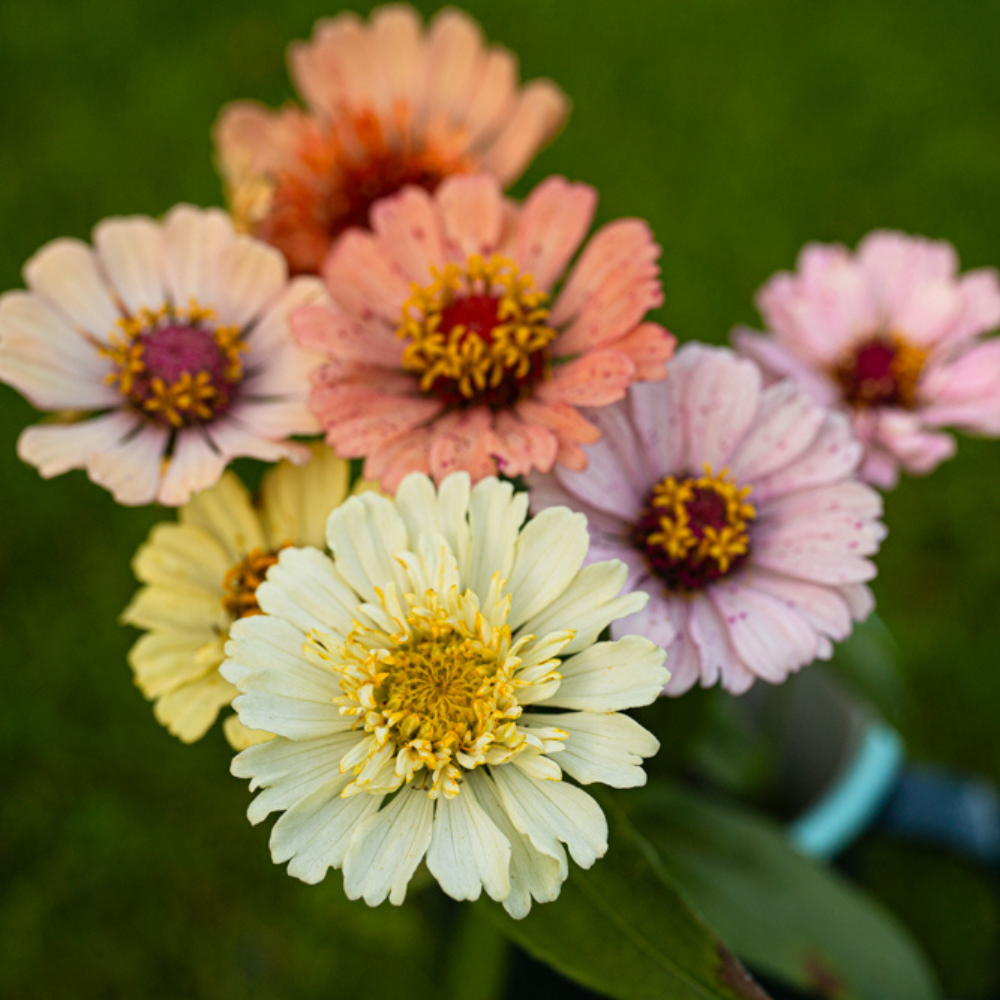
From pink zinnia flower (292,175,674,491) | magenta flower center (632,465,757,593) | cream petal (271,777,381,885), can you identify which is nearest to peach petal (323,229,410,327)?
pink zinnia flower (292,175,674,491)

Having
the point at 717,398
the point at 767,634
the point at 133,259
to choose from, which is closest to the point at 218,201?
the point at 133,259

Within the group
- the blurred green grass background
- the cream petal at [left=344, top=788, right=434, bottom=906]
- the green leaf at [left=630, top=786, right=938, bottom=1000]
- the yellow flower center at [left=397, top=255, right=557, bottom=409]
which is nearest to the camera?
the cream petal at [left=344, top=788, right=434, bottom=906]

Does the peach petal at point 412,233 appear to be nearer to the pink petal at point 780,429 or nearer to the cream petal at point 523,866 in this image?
the pink petal at point 780,429

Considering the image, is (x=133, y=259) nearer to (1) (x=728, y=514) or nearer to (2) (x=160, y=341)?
(2) (x=160, y=341)

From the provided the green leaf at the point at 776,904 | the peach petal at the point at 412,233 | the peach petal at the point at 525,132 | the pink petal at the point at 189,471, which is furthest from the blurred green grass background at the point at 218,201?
the peach petal at the point at 525,132

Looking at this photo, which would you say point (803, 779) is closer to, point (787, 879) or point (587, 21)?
point (787, 879)

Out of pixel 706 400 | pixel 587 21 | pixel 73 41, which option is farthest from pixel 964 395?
pixel 73 41

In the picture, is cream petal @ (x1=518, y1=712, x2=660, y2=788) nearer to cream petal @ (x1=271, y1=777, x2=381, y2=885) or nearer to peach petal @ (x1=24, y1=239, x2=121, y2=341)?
cream petal @ (x1=271, y1=777, x2=381, y2=885)
